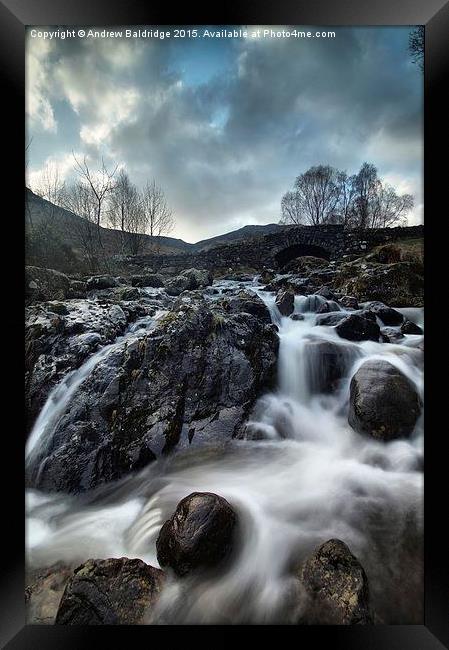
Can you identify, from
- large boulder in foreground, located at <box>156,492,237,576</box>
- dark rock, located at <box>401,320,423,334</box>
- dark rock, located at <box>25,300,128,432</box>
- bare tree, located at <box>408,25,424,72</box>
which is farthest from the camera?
dark rock, located at <box>25,300,128,432</box>

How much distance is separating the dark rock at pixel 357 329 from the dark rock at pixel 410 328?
281 mm

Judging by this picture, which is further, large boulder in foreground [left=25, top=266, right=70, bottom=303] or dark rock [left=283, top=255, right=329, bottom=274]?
dark rock [left=283, top=255, right=329, bottom=274]

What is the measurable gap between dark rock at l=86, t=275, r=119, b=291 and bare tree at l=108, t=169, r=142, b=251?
0.32 m

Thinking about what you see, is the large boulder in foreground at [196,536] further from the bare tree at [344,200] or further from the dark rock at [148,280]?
the bare tree at [344,200]

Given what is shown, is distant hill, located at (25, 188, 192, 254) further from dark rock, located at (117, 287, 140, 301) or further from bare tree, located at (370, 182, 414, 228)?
bare tree, located at (370, 182, 414, 228)

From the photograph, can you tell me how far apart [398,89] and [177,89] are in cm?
169

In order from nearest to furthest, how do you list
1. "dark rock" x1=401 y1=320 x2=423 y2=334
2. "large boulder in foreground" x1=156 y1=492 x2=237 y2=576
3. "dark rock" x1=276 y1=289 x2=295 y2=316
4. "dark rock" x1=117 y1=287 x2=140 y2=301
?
"large boulder in foreground" x1=156 y1=492 x2=237 y2=576 < "dark rock" x1=401 y1=320 x2=423 y2=334 < "dark rock" x1=117 y1=287 x2=140 y2=301 < "dark rock" x1=276 y1=289 x2=295 y2=316

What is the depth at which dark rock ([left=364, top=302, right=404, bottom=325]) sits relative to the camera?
225cm

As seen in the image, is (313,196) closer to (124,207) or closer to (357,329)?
(357,329)

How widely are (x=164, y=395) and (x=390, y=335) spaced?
1988 millimetres

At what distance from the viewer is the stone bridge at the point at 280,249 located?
2488 mm

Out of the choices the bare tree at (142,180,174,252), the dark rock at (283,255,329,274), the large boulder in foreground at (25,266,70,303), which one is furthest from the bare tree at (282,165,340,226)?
the large boulder in foreground at (25,266,70,303)

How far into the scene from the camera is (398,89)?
204cm

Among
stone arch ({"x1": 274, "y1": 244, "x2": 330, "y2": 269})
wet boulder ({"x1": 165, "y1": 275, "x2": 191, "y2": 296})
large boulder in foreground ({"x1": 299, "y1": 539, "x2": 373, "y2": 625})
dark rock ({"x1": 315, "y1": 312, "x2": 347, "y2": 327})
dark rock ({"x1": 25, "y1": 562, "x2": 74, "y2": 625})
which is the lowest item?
dark rock ({"x1": 25, "y1": 562, "x2": 74, "y2": 625})
